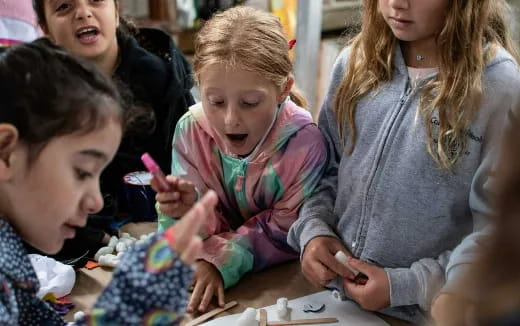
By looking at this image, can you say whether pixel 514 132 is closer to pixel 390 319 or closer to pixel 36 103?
pixel 36 103

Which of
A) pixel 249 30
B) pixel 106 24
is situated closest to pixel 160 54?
pixel 106 24

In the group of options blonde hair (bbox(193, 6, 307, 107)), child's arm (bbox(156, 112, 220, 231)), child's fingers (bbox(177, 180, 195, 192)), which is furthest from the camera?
child's arm (bbox(156, 112, 220, 231))

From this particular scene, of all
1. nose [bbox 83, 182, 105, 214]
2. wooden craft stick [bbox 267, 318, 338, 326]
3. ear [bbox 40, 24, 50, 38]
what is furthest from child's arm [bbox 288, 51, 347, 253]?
ear [bbox 40, 24, 50, 38]

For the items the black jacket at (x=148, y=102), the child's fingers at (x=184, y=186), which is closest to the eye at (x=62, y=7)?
the black jacket at (x=148, y=102)

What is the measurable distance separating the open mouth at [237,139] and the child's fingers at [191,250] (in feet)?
1.60

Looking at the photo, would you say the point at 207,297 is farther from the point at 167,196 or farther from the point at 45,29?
the point at 45,29

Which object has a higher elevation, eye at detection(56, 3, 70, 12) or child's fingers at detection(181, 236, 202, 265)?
eye at detection(56, 3, 70, 12)

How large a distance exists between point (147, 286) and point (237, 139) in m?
0.52

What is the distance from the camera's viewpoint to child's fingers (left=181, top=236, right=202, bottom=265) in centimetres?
67

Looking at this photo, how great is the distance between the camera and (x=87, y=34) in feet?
4.54

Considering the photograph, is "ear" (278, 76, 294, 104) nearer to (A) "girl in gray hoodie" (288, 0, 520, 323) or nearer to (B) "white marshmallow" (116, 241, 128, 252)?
(A) "girl in gray hoodie" (288, 0, 520, 323)

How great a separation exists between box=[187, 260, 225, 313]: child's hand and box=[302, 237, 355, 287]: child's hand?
0.51ft

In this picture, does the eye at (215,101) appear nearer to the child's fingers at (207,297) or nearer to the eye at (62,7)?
the child's fingers at (207,297)

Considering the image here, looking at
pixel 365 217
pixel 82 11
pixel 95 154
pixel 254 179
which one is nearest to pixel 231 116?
pixel 254 179
